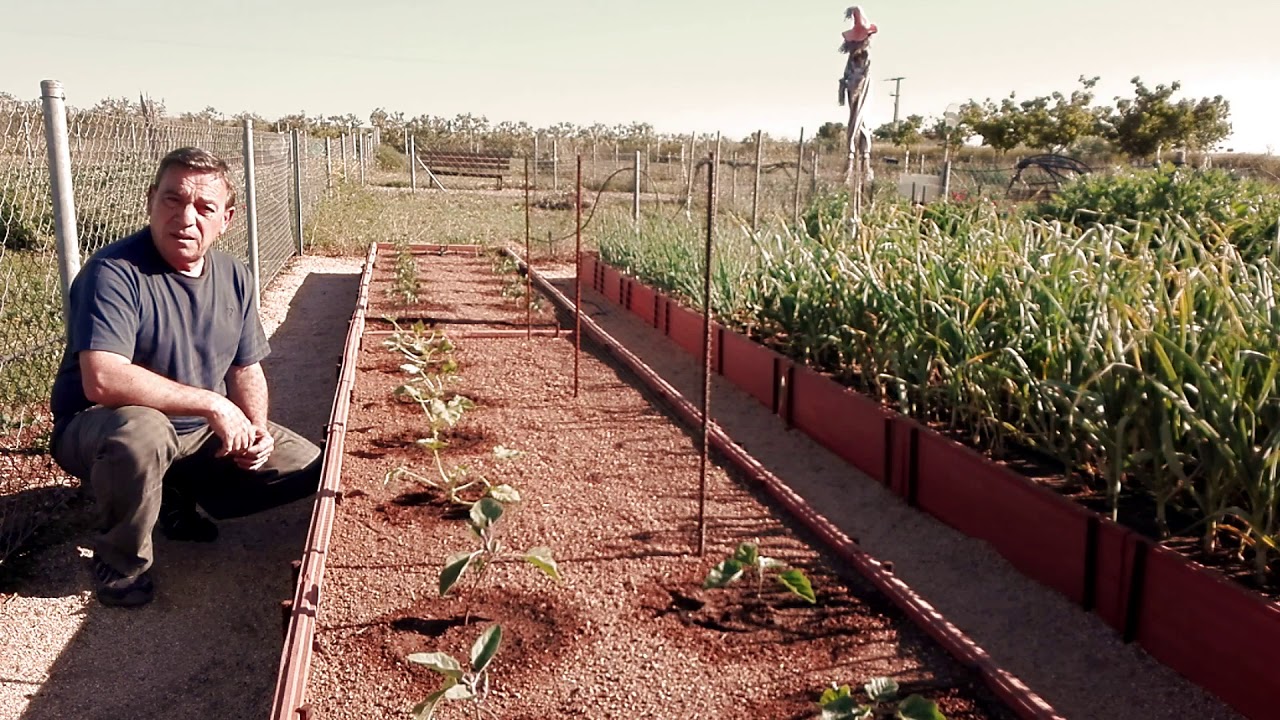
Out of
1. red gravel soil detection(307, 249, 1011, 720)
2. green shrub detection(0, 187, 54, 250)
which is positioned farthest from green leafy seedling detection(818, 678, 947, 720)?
green shrub detection(0, 187, 54, 250)

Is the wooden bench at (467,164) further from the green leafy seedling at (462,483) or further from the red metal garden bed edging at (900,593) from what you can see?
the green leafy seedling at (462,483)

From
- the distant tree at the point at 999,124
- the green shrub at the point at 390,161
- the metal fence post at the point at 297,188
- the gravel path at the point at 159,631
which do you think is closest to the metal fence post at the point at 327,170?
the metal fence post at the point at 297,188

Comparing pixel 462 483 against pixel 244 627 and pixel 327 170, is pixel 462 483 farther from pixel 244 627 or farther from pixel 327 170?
pixel 327 170

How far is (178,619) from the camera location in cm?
254

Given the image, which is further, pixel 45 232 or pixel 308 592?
pixel 45 232

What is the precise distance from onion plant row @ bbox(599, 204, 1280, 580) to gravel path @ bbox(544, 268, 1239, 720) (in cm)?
32

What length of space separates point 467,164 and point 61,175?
22515 millimetres

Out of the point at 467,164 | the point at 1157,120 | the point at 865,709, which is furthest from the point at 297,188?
the point at 1157,120

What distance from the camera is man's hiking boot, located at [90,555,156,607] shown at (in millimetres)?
2547

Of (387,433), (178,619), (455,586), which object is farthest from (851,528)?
(178,619)

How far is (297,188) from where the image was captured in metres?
9.98

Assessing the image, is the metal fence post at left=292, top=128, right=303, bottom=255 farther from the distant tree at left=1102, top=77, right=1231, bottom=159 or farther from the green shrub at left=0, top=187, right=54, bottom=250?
the distant tree at left=1102, top=77, right=1231, bottom=159

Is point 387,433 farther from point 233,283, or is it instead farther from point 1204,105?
point 1204,105

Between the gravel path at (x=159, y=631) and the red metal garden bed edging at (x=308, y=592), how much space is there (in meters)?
0.24
